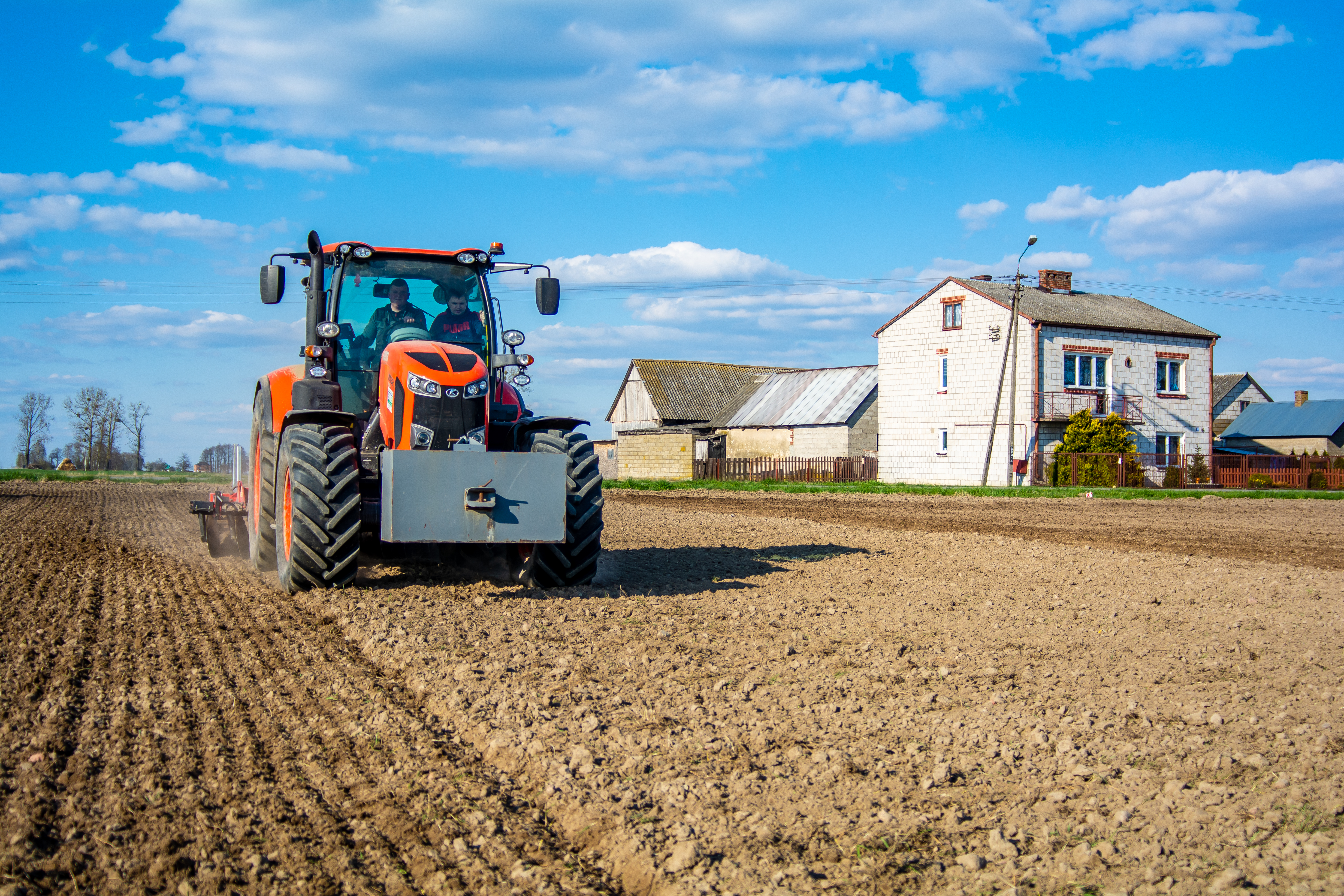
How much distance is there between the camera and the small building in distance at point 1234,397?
2436 inches

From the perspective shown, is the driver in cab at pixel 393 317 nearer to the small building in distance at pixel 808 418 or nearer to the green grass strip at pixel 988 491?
the green grass strip at pixel 988 491

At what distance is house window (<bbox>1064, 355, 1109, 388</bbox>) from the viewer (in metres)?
36.7

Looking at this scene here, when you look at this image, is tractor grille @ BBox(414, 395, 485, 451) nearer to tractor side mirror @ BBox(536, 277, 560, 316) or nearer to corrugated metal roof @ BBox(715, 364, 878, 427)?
tractor side mirror @ BBox(536, 277, 560, 316)

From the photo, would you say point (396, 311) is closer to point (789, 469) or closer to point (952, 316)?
point (952, 316)

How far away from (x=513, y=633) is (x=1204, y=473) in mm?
35193

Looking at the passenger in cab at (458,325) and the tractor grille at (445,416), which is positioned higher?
the passenger in cab at (458,325)

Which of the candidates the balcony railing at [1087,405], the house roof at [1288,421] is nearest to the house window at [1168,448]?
the balcony railing at [1087,405]

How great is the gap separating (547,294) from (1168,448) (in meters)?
36.0

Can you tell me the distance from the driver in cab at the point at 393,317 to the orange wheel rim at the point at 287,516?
1.40 m

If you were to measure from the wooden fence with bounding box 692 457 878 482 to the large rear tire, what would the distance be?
2988 centimetres

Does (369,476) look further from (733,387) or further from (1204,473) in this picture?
(733,387)

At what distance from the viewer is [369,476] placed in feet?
25.8

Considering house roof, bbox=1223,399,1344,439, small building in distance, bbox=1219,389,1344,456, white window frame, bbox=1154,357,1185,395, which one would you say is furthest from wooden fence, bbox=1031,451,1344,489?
house roof, bbox=1223,399,1344,439

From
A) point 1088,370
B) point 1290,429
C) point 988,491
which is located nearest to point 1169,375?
point 1088,370
